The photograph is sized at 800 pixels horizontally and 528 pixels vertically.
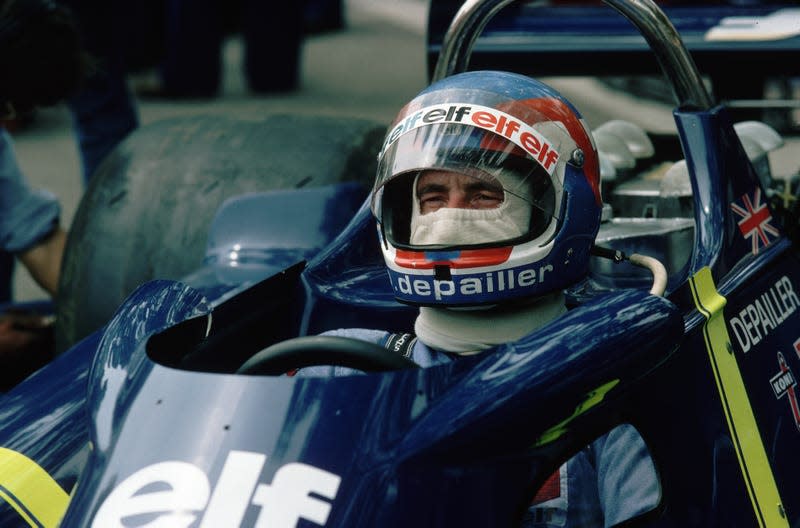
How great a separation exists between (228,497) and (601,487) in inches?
26.4

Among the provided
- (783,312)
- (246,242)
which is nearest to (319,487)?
(783,312)

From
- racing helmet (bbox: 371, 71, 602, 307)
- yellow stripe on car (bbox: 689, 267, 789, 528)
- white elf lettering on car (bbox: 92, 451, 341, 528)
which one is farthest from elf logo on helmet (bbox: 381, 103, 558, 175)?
white elf lettering on car (bbox: 92, 451, 341, 528)

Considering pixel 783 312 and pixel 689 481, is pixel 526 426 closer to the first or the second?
pixel 689 481

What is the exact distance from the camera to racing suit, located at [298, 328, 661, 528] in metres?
2.22

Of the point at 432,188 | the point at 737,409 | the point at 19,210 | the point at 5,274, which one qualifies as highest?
the point at 432,188

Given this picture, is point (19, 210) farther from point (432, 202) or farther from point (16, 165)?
point (432, 202)

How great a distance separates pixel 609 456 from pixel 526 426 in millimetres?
329

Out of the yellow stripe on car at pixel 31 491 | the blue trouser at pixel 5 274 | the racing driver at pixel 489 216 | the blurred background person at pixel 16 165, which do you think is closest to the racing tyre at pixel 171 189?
the blurred background person at pixel 16 165

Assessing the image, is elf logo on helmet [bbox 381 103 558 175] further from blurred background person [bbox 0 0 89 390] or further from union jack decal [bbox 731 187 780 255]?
blurred background person [bbox 0 0 89 390]

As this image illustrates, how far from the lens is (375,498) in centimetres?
192

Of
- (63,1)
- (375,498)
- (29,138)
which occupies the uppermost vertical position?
(375,498)

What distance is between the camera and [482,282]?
2381 millimetres

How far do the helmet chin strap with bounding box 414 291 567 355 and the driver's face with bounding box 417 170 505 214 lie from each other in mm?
186

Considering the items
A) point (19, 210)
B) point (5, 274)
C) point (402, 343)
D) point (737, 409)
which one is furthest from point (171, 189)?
point (737, 409)
